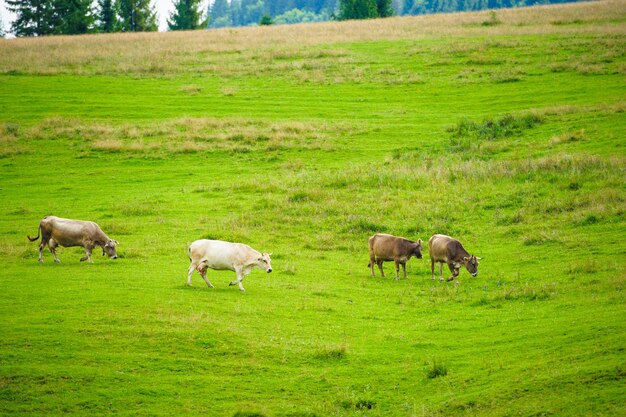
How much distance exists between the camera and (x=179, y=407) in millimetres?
14539

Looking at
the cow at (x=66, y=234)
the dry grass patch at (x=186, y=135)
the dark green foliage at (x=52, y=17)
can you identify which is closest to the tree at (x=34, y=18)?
the dark green foliage at (x=52, y=17)

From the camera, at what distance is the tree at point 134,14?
371 feet

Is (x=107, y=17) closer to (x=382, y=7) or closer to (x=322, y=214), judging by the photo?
(x=382, y=7)

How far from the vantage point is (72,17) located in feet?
330

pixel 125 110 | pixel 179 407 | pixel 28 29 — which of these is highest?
pixel 28 29

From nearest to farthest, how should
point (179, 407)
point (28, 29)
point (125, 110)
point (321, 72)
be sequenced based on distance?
point (179, 407) < point (125, 110) < point (321, 72) < point (28, 29)

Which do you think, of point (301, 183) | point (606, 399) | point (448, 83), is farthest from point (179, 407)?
point (448, 83)

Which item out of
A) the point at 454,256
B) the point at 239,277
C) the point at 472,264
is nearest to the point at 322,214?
the point at 454,256

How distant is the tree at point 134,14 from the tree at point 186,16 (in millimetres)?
4434

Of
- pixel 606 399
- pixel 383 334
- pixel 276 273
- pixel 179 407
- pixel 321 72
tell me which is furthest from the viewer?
pixel 321 72

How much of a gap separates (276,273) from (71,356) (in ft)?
33.2

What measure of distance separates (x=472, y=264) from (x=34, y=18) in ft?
310

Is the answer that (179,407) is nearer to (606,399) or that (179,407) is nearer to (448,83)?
(606,399)

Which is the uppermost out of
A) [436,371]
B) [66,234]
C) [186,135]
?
[186,135]
